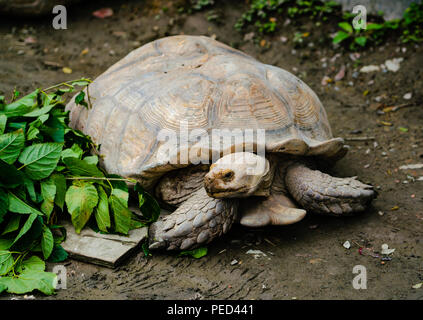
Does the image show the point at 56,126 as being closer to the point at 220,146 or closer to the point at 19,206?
the point at 19,206

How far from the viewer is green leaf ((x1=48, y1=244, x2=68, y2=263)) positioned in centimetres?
289

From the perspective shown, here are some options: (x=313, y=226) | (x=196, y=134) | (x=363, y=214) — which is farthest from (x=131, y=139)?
(x=363, y=214)

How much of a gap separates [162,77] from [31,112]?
988 mm

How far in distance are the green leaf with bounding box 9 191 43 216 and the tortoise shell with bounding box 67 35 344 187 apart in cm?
65

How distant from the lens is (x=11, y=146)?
295cm

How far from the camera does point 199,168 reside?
10.2ft

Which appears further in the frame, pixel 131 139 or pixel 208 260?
pixel 131 139

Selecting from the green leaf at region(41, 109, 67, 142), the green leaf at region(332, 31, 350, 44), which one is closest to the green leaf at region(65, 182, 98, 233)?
the green leaf at region(41, 109, 67, 142)

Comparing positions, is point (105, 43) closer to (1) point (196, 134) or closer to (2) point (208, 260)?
(1) point (196, 134)

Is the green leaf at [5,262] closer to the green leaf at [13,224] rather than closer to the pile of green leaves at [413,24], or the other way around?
the green leaf at [13,224]

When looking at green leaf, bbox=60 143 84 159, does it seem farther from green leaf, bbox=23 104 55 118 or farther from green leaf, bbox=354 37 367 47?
green leaf, bbox=354 37 367 47

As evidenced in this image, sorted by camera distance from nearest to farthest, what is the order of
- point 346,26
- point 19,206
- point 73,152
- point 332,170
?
point 19,206 → point 73,152 → point 332,170 → point 346,26

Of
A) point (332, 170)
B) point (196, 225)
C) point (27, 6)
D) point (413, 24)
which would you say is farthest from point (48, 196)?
point (413, 24)

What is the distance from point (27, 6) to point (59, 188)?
3997 mm
